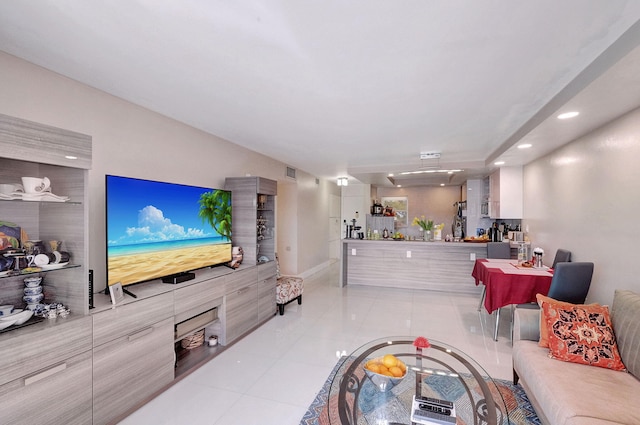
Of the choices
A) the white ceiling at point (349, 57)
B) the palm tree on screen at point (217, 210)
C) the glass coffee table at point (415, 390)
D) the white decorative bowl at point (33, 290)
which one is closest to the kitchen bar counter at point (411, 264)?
the white ceiling at point (349, 57)

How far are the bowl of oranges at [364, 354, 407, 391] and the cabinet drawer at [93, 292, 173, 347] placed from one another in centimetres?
170

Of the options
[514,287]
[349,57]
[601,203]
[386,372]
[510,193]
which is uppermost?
[349,57]

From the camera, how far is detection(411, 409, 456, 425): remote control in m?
1.51

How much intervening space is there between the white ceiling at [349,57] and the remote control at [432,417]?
207 cm

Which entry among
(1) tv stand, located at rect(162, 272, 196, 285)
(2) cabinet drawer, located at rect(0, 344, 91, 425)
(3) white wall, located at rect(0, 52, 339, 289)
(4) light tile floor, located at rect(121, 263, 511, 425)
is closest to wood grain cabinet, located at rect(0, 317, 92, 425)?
(2) cabinet drawer, located at rect(0, 344, 91, 425)

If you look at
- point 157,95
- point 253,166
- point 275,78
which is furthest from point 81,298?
point 253,166

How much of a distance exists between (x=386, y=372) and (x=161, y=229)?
7.40ft

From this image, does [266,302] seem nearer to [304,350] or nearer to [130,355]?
[304,350]

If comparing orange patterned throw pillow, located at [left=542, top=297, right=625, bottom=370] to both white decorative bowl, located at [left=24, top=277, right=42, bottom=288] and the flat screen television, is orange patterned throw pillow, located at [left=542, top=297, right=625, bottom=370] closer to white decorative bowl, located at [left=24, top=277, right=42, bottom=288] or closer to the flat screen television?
the flat screen television

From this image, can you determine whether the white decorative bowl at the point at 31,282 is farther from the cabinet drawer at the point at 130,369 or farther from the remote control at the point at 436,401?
the remote control at the point at 436,401

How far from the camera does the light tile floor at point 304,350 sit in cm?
218

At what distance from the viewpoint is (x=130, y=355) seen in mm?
Result: 2139

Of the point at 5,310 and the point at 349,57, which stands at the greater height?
the point at 349,57

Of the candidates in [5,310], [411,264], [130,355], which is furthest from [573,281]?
[5,310]
